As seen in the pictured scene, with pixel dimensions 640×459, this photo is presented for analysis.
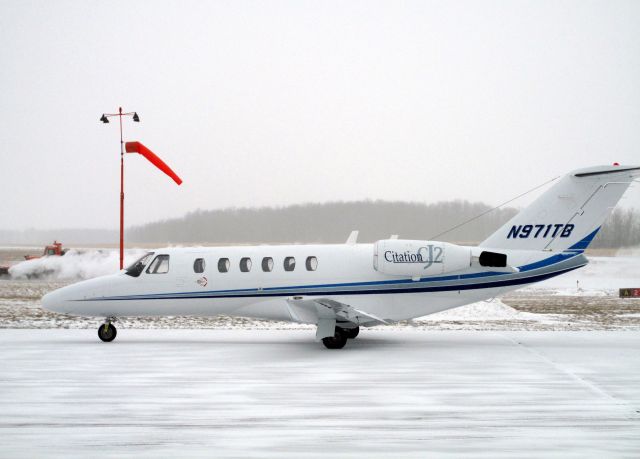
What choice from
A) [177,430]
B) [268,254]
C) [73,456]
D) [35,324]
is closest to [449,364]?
[268,254]

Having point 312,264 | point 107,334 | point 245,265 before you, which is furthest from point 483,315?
point 107,334

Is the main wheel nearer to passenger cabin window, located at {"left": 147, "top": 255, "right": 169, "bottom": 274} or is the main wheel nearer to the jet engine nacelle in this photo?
the jet engine nacelle

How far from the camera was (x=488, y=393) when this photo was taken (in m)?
10.2

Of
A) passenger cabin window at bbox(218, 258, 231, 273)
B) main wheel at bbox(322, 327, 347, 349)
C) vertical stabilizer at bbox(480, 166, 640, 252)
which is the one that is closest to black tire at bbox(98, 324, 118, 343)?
passenger cabin window at bbox(218, 258, 231, 273)

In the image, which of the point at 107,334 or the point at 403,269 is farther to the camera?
the point at 107,334

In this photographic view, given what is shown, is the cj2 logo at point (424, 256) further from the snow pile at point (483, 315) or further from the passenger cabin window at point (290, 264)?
the snow pile at point (483, 315)

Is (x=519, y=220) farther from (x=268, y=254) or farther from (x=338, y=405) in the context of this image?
(x=338, y=405)

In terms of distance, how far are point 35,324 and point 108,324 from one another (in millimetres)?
6268

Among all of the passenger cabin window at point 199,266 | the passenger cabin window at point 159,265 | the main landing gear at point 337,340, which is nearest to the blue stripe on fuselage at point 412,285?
the main landing gear at point 337,340

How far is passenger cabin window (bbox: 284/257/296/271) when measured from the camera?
53.9 feet

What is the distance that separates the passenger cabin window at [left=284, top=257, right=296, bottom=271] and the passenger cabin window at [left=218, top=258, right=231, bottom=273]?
5.07 feet

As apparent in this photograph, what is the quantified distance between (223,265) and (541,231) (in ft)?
26.0

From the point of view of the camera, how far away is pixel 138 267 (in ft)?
57.3

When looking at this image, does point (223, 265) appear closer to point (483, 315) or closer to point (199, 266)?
point (199, 266)
